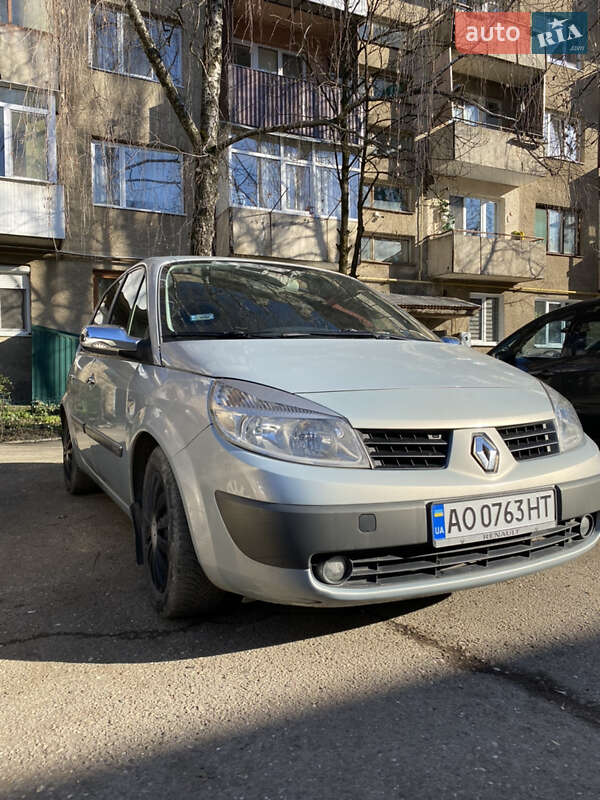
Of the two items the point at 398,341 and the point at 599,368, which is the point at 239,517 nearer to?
the point at 398,341

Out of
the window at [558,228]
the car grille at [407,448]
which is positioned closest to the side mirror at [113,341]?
the car grille at [407,448]

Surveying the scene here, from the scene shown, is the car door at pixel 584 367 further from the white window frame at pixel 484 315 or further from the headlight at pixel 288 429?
the white window frame at pixel 484 315

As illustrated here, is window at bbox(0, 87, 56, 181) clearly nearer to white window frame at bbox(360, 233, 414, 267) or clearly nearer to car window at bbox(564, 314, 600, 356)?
white window frame at bbox(360, 233, 414, 267)

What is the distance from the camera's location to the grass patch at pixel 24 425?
939 cm

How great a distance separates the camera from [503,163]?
18047 millimetres

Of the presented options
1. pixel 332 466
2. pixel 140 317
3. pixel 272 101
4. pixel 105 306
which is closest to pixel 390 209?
pixel 272 101

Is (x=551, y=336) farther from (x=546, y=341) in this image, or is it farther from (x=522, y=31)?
(x=522, y=31)

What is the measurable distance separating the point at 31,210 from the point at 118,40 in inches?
137

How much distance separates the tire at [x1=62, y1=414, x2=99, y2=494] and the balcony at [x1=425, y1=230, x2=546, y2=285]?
1438cm

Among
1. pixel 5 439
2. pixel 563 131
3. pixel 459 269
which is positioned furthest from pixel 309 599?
pixel 459 269

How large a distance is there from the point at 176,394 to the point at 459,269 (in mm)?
16183

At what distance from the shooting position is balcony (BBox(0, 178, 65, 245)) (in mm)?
12352

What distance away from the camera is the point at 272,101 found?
15.1m

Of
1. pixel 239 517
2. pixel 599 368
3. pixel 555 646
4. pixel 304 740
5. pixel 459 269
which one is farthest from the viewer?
pixel 459 269
